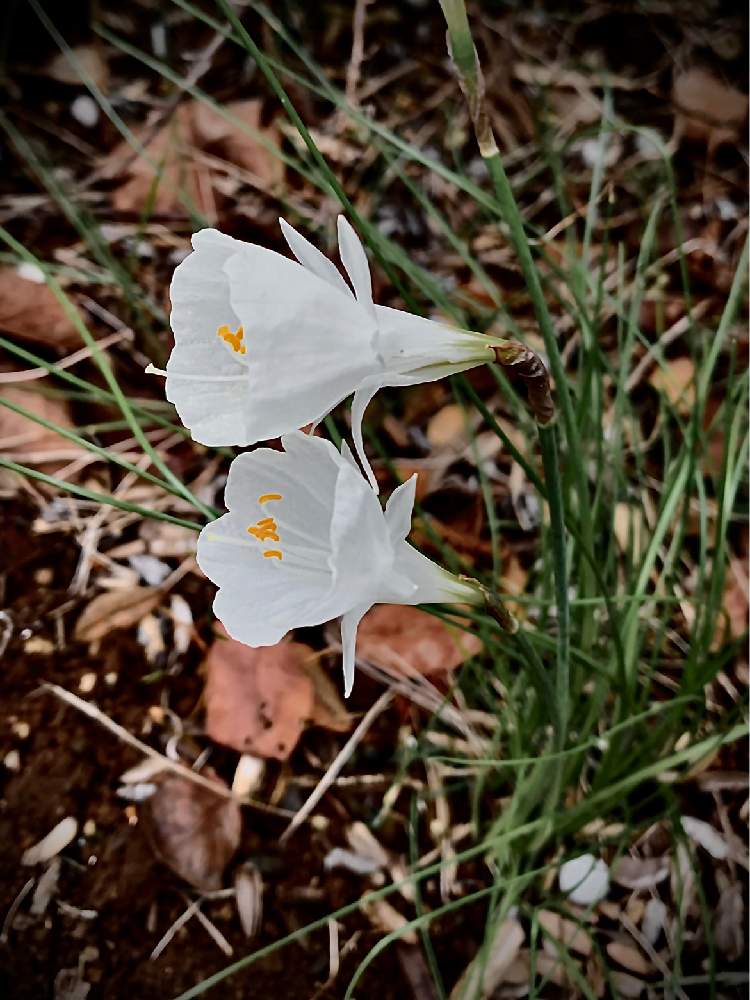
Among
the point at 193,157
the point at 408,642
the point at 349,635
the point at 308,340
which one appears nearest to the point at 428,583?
the point at 349,635

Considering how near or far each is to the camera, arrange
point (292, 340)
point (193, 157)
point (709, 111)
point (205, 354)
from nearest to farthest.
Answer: point (292, 340), point (205, 354), point (193, 157), point (709, 111)

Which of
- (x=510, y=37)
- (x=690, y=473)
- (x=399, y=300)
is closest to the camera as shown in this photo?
(x=690, y=473)

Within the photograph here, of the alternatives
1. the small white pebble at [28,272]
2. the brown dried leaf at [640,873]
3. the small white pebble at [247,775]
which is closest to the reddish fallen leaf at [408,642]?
the small white pebble at [247,775]

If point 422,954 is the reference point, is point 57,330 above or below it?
above

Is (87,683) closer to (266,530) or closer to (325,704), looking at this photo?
(325,704)

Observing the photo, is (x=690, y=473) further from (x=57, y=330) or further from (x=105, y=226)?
(x=105, y=226)

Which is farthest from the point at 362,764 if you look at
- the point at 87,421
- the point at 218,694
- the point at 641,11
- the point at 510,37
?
the point at 641,11

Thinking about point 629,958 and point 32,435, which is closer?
point 629,958

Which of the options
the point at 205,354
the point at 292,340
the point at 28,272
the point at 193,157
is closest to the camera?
the point at 292,340
